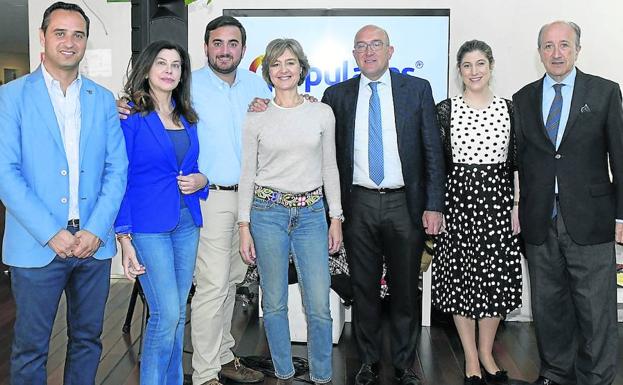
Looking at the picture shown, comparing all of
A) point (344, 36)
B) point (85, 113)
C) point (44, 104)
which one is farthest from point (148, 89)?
point (344, 36)

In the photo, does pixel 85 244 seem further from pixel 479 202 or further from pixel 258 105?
pixel 479 202

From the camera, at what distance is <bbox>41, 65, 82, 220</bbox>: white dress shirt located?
7.54 ft

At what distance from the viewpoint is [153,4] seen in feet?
9.89

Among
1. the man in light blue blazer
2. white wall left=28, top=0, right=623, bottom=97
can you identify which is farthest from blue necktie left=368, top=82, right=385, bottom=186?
white wall left=28, top=0, right=623, bottom=97

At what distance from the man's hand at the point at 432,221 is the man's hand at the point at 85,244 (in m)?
1.51

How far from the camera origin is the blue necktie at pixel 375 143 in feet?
9.95

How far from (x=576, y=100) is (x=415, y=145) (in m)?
0.74

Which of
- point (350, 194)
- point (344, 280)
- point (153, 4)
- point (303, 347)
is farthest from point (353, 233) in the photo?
point (153, 4)

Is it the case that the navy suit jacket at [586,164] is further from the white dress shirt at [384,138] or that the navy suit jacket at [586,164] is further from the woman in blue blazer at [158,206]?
the woman in blue blazer at [158,206]

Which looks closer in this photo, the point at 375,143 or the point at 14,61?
the point at 375,143

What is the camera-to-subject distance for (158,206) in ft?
8.14

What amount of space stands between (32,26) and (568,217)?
179 inches

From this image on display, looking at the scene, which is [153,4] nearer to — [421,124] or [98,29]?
[421,124]

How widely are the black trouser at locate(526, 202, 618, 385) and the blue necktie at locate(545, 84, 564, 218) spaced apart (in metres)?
0.21
